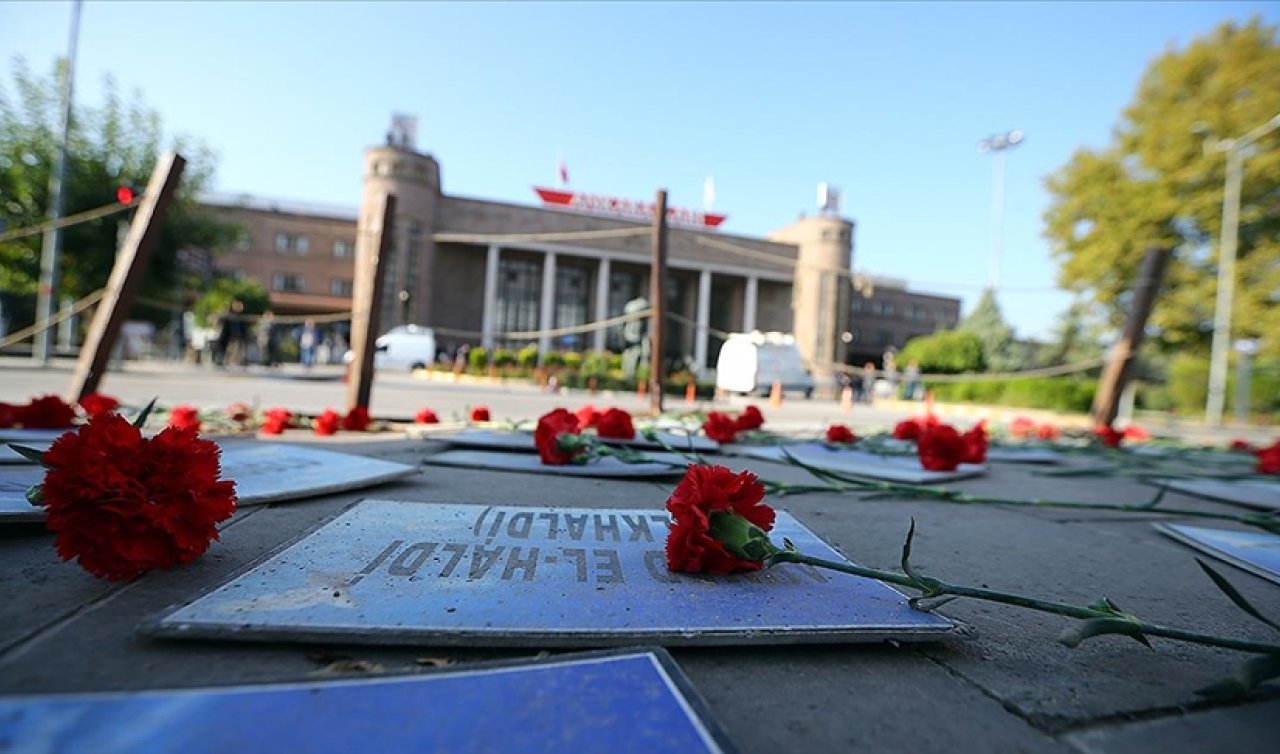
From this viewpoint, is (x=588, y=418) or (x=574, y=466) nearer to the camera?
(x=574, y=466)

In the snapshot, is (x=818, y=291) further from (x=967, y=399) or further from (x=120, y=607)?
(x=120, y=607)

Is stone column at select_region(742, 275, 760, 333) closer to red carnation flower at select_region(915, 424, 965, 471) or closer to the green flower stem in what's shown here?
red carnation flower at select_region(915, 424, 965, 471)

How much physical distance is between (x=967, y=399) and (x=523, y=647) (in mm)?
23405

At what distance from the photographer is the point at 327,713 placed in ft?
2.74

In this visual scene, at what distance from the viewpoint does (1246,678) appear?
37.7 inches

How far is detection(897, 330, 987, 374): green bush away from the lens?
37.0 m

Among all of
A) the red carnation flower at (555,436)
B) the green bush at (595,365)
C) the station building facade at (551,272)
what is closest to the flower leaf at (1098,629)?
the red carnation flower at (555,436)

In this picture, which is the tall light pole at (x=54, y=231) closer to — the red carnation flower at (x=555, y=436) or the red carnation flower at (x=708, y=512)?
the red carnation flower at (x=555, y=436)

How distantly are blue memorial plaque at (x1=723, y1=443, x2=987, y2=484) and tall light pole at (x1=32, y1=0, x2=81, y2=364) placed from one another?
537 inches

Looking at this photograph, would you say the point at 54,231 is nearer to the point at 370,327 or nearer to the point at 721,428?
the point at 370,327

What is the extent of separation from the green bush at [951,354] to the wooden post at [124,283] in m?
38.7

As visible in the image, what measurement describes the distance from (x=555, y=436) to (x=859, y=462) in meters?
2.00

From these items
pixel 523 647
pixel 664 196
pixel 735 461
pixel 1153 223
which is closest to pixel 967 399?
pixel 1153 223

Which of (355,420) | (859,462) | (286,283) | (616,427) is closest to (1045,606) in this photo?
(616,427)
